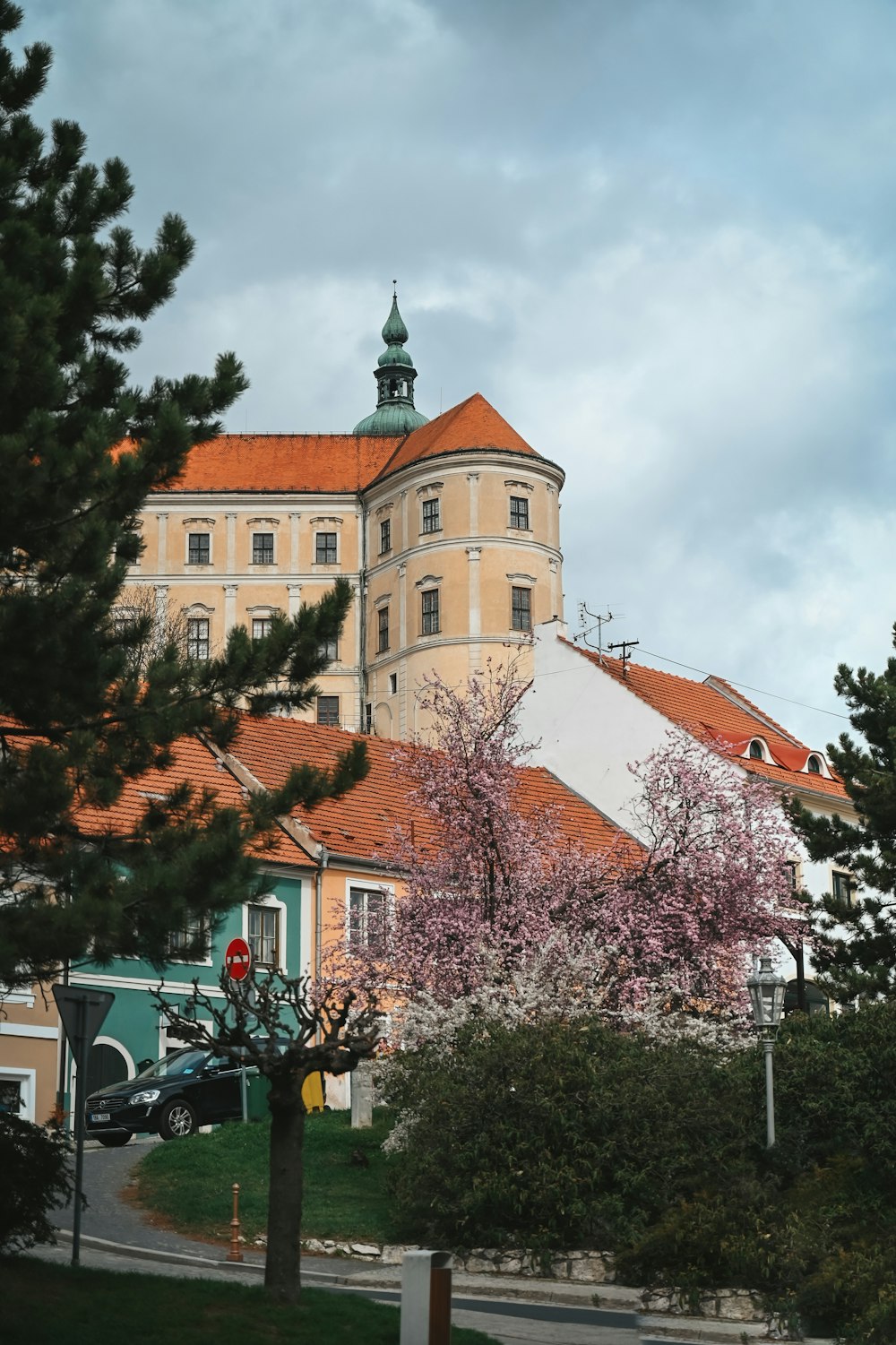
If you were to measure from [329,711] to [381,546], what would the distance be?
7582mm

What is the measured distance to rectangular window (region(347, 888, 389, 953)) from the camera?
28531 millimetres

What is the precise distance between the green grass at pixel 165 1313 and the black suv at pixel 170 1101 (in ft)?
40.9

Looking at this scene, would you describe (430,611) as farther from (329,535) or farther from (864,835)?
(864,835)

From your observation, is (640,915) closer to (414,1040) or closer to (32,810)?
(414,1040)

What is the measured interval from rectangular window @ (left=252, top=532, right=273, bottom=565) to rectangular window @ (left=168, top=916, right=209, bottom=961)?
67038 millimetres

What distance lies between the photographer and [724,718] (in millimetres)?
51688

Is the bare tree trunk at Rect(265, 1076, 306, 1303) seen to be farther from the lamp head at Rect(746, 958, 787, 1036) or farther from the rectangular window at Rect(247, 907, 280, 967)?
the rectangular window at Rect(247, 907, 280, 967)

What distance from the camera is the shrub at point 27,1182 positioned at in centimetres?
1437

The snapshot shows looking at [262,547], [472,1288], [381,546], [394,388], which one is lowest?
[472,1288]

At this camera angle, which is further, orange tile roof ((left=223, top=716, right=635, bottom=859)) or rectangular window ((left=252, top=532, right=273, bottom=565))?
rectangular window ((left=252, top=532, right=273, bottom=565))

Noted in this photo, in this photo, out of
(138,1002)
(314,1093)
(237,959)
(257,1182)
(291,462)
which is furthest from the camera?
(291,462)

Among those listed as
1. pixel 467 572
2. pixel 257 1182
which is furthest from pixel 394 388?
pixel 257 1182

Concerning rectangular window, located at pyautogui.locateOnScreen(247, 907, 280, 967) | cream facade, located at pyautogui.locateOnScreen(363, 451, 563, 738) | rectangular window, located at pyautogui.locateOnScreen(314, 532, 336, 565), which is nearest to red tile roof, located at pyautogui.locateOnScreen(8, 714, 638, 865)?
rectangular window, located at pyautogui.locateOnScreen(247, 907, 280, 967)

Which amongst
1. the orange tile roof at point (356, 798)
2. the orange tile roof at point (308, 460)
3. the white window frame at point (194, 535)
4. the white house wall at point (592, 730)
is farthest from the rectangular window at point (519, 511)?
the orange tile roof at point (356, 798)
